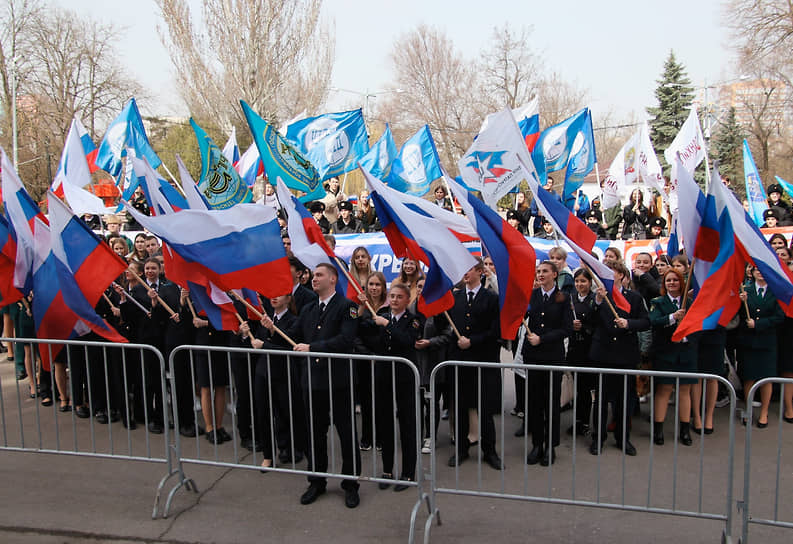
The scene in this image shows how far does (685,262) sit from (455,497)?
3.61m

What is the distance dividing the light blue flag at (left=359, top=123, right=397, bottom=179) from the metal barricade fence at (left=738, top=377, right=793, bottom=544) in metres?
6.71

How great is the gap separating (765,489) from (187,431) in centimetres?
512

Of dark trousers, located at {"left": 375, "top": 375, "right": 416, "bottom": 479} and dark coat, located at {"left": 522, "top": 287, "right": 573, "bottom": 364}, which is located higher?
dark coat, located at {"left": 522, "top": 287, "right": 573, "bottom": 364}

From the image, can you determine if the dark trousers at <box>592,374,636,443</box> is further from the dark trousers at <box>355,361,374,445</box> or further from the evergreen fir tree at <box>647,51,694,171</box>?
the evergreen fir tree at <box>647,51,694,171</box>

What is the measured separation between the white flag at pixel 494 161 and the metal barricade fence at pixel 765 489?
343cm

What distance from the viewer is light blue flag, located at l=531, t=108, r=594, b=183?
425 inches

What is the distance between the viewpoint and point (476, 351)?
18.9 ft

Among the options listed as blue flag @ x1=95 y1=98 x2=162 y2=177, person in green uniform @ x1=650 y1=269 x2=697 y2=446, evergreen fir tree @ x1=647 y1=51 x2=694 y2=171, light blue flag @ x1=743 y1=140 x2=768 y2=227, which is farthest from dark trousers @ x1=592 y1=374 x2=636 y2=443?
evergreen fir tree @ x1=647 y1=51 x2=694 y2=171

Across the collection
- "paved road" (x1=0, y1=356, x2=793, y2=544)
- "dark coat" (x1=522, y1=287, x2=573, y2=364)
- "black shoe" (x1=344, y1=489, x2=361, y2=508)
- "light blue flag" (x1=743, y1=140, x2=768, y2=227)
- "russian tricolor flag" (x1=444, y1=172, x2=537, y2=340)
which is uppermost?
"light blue flag" (x1=743, y1=140, x2=768, y2=227)

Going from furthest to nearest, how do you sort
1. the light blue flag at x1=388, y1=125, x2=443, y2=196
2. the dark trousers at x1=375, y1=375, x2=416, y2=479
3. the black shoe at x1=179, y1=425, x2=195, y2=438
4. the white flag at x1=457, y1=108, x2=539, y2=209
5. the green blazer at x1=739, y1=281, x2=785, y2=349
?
1. the light blue flag at x1=388, y1=125, x2=443, y2=196
2. the white flag at x1=457, y1=108, x2=539, y2=209
3. the black shoe at x1=179, y1=425, x2=195, y2=438
4. the green blazer at x1=739, y1=281, x2=785, y2=349
5. the dark trousers at x1=375, y1=375, x2=416, y2=479

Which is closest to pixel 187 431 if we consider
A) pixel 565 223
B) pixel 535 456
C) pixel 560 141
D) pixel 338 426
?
pixel 338 426

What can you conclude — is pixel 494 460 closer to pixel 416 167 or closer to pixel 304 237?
pixel 304 237

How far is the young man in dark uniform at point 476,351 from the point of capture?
562 centimetres

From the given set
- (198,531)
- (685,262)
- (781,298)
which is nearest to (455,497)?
(198,531)
